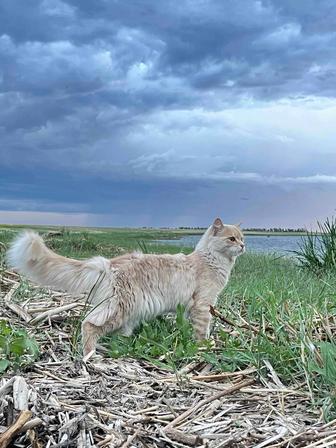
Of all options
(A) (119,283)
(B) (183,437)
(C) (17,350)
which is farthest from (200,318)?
(B) (183,437)

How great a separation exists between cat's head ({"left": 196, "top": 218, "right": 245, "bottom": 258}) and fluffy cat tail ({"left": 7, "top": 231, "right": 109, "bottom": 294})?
158 centimetres

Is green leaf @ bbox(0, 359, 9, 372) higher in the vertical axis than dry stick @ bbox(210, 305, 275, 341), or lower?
lower

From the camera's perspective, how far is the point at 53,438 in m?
2.75

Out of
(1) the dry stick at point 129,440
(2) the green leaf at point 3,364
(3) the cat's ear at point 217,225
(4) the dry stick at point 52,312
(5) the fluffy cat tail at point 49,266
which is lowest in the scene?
(1) the dry stick at point 129,440

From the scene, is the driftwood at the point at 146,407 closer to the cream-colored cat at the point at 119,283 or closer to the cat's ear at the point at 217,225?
the cream-colored cat at the point at 119,283

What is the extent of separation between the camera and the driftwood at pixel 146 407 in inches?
107

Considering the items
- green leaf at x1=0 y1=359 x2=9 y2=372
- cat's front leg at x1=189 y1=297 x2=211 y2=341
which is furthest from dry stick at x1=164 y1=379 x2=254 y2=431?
cat's front leg at x1=189 y1=297 x2=211 y2=341

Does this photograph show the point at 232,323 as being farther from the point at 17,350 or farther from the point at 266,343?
the point at 17,350

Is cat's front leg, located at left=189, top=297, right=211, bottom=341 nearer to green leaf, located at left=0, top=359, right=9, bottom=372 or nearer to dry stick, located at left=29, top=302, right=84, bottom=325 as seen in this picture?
dry stick, located at left=29, top=302, right=84, bottom=325

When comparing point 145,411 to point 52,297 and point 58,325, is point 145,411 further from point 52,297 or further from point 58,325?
point 52,297

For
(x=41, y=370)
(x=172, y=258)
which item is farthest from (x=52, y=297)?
(x=41, y=370)

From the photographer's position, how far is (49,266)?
5.11 m

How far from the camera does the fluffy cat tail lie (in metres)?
5.04

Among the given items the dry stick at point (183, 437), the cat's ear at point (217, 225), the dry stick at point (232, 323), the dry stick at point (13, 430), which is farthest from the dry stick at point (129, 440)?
the cat's ear at point (217, 225)
